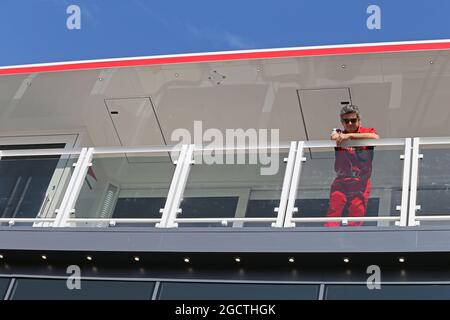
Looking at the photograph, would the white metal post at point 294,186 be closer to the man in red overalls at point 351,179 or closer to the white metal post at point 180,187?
the man in red overalls at point 351,179

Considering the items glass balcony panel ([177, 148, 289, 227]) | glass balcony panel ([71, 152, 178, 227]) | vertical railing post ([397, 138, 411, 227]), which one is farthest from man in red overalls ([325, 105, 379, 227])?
glass balcony panel ([71, 152, 178, 227])

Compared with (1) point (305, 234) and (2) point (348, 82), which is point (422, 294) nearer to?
(1) point (305, 234)

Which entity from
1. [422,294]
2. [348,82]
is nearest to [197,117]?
[348,82]

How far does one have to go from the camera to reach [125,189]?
9414 mm

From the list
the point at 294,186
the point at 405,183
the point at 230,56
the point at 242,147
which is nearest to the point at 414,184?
the point at 405,183

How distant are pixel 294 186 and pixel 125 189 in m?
1.78

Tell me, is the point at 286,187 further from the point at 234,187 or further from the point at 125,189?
the point at 125,189

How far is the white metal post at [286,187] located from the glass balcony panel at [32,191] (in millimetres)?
2411

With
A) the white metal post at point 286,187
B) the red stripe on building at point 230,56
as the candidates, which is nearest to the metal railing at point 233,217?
the white metal post at point 286,187

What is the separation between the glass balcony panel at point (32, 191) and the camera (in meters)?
9.66

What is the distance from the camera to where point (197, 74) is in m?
12.1

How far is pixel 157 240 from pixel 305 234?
1.48 metres

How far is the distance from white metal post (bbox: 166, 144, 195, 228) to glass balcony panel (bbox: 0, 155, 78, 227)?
1.28 m

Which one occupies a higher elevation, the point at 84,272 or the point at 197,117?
the point at 197,117
